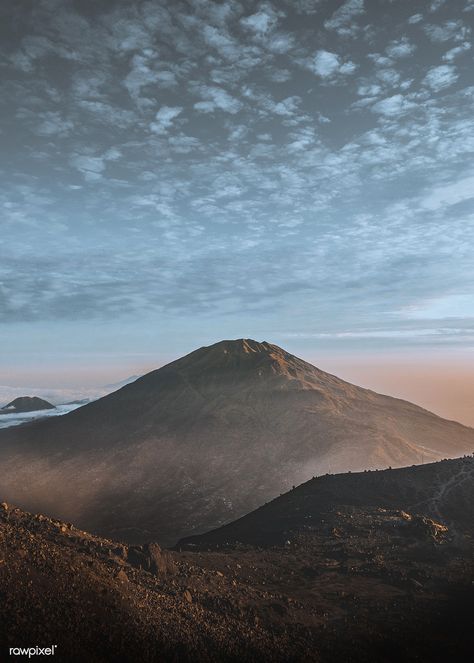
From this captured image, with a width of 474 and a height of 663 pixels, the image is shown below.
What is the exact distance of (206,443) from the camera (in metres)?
120

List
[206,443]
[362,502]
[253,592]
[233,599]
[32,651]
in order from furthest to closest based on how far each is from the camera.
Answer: [206,443] → [362,502] → [253,592] → [233,599] → [32,651]

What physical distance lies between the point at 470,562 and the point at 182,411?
108399 mm

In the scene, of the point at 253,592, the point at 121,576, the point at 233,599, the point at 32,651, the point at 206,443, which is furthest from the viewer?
the point at 206,443

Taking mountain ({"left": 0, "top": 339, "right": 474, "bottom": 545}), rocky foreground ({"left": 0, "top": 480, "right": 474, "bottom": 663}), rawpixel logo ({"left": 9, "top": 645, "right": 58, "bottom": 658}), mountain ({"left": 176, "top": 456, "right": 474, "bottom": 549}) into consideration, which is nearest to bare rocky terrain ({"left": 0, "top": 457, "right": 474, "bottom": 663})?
rocky foreground ({"left": 0, "top": 480, "right": 474, "bottom": 663})

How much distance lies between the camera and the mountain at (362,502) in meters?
48.8

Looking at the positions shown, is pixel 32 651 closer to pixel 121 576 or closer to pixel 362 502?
pixel 121 576

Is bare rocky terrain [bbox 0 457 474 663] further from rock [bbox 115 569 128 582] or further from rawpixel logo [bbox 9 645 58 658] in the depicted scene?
rawpixel logo [bbox 9 645 58 658]

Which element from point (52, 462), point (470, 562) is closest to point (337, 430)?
point (52, 462)

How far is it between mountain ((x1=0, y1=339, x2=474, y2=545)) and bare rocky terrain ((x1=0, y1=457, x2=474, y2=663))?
118 feet

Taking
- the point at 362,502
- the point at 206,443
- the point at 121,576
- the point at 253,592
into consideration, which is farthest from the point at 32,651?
the point at 206,443

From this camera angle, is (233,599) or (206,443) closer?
(233,599)

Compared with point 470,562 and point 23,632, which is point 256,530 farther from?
point 23,632

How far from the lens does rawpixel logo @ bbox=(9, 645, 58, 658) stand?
19047 mm

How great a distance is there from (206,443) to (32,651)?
4016 inches
